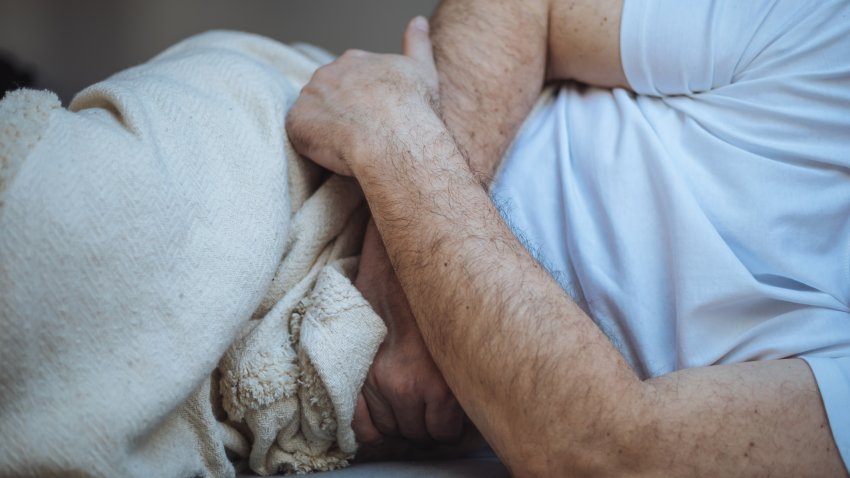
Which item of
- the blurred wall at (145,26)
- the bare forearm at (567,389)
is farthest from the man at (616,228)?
the blurred wall at (145,26)

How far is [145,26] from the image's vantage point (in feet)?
6.57

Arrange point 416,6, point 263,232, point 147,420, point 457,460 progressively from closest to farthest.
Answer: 1. point 147,420
2. point 263,232
3. point 457,460
4. point 416,6

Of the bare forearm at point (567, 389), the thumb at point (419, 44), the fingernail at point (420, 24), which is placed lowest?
the bare forearm at point (567, 389)

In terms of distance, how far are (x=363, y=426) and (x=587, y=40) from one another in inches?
22.3

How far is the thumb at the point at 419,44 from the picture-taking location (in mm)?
911

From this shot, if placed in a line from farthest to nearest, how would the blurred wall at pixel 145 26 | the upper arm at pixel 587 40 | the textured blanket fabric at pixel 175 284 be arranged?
1. the blurred wall at pixel 145 26
2. the upper arm at pixel 587 40
3. the textured blanket fabric at pixel 175 284

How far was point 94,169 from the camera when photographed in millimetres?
582

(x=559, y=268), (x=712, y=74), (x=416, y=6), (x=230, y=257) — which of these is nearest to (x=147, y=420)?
(x=230, y=257)

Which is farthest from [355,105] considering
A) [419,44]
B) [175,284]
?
[175,284]

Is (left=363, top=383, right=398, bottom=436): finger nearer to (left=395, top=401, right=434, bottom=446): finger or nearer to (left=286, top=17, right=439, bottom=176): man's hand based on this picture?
(left=395, top=401, right=434, bottom=446): finger

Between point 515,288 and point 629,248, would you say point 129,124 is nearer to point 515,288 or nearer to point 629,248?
point 515,288

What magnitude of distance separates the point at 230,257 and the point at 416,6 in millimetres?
1471

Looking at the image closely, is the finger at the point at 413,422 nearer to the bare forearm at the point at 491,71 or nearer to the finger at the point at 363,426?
the finger at the point at 363,426

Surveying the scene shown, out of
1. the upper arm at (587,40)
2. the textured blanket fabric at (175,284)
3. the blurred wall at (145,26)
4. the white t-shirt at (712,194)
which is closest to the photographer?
the textured blanket fabric at (175,284)
